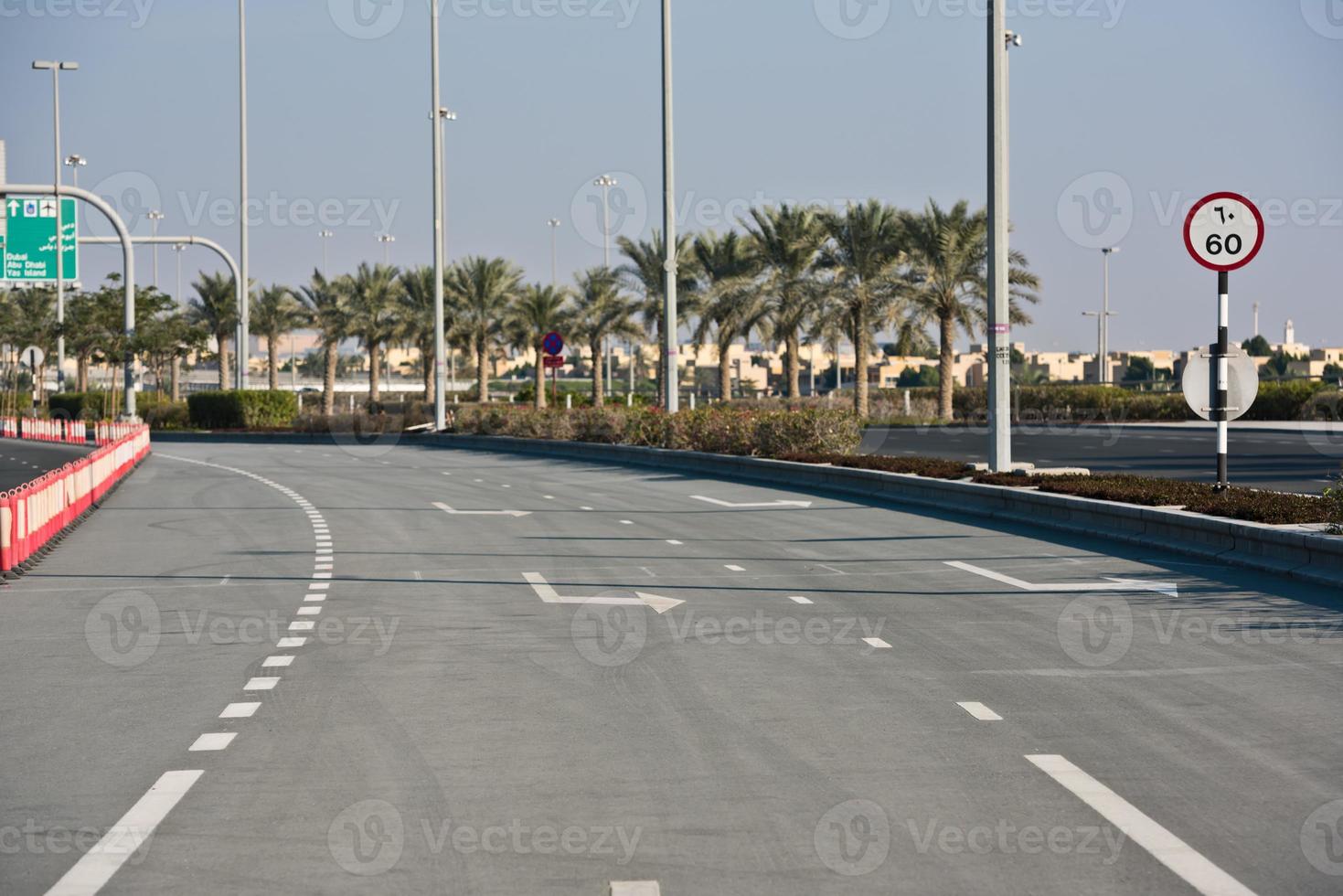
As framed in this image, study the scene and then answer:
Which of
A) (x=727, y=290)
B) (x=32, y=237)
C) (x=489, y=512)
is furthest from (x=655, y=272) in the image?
(x=489, y=512)

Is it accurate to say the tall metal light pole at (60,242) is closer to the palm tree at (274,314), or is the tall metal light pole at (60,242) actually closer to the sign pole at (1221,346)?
the palm tree at (274,314)

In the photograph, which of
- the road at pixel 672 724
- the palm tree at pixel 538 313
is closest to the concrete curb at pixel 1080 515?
the road at pixel 672 724

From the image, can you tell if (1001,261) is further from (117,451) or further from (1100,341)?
(1100,341)

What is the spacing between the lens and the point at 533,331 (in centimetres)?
7438

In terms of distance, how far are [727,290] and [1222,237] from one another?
4446cm

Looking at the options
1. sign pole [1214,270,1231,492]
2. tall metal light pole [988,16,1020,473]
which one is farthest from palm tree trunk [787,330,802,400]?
sign pole [1214,270,1231,492]

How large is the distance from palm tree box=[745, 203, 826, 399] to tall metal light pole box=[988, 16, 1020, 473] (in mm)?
34644

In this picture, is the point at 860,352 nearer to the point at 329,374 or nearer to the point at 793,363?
the point at 793,363

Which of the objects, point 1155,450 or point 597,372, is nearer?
point 1155,450

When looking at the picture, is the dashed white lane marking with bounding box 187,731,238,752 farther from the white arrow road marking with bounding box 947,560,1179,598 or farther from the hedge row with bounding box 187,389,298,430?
the hedge row with bounding box 187,389,298,430

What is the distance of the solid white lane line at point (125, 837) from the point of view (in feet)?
18.6

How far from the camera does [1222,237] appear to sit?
17312 millimetres

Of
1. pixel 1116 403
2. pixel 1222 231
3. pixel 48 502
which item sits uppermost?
pixel 1222 231

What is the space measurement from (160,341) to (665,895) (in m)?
58.9
